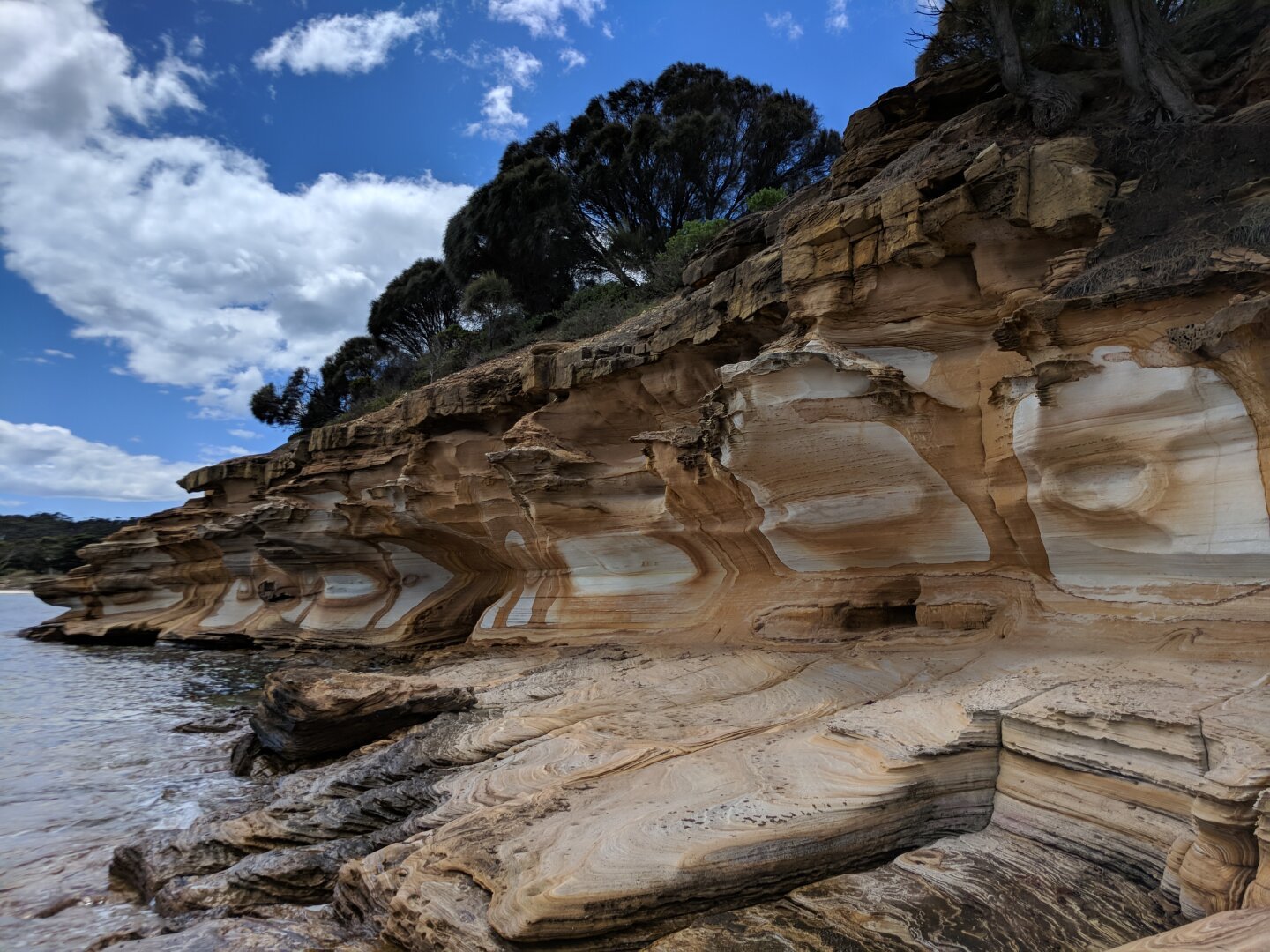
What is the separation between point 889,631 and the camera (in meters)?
5.71

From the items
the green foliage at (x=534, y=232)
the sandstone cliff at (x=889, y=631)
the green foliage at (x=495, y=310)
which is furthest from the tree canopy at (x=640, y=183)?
the sandstone cliff at (x=889, y=631)

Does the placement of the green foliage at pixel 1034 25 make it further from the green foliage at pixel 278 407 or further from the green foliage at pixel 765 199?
the green foliage at pixel 278 407

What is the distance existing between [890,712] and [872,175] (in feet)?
16.9

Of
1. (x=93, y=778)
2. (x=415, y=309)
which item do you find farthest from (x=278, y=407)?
(x=93, y=778)

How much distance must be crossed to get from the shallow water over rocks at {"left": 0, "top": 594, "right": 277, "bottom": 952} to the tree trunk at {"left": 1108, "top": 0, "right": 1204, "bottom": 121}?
776 cm

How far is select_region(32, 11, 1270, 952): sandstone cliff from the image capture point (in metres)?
2.68

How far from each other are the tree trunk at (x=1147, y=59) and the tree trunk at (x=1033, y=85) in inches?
15.1

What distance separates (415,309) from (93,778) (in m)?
21.9

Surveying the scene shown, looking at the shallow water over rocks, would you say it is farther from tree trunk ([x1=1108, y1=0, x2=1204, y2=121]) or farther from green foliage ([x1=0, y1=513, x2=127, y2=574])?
green foliage ([x1=0, y1=513, x2=127, y2=574])

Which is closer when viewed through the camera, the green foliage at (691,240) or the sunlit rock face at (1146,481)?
the sunlit rock face at (1146,481)

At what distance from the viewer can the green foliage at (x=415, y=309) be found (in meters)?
25.1

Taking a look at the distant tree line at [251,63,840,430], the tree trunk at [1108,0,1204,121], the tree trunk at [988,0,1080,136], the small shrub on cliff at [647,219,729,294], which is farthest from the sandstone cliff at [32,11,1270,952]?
the distant tree line at [251,63,840,430]

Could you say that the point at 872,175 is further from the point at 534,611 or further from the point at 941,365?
the point at 534,611

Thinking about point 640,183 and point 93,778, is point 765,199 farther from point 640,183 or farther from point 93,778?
point 93,778
